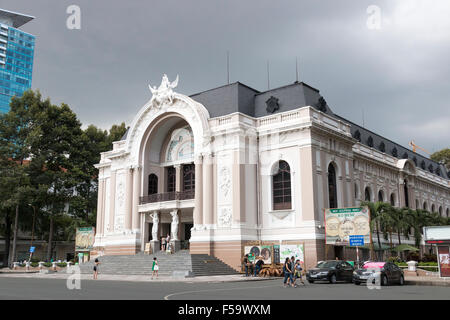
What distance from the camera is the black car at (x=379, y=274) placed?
23000 millimetres

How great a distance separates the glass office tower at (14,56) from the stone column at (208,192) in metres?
125

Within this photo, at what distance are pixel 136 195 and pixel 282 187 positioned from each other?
45.9 ft

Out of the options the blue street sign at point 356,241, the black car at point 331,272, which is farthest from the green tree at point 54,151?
the black car at point 331,272

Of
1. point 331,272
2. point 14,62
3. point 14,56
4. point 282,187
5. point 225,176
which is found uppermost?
point 14,56

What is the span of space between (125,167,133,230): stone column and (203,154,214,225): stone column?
905cm

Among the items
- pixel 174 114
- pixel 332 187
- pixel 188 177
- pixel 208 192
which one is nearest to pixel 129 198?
pixel 188 177

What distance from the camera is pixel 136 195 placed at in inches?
1652

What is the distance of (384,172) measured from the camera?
49000 millimetres

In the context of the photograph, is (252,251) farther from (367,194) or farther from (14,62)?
(14,62)

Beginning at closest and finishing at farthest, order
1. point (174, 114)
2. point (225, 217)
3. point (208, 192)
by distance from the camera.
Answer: point (225, 217) < point (208, 192) < point (174, 114)

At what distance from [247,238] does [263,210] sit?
283 cm

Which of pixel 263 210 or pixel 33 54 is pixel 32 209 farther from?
pixel 33 54
